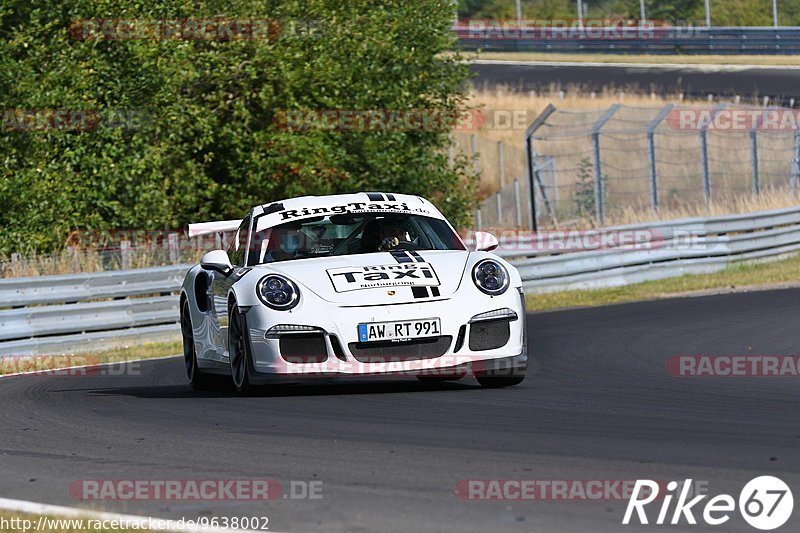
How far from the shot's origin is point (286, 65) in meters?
22.7

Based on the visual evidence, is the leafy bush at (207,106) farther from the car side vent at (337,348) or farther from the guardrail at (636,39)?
the guardrail at (636,39)

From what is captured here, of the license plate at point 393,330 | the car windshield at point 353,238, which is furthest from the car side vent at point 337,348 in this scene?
the car windshield at point 353,238

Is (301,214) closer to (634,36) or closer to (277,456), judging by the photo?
(277,456)

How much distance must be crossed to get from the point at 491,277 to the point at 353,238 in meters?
1.28

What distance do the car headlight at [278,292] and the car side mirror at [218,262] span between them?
0.74 metres

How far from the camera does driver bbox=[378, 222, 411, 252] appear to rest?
9875 millimetres

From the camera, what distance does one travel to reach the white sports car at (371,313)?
8.81 metres

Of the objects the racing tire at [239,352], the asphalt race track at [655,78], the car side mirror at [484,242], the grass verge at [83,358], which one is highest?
the car side mirror at [484,242]

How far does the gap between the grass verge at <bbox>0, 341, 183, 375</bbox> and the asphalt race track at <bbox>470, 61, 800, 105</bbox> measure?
28.4 metres

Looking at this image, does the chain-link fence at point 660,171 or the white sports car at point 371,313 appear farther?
the chain-link fence at point 660,171

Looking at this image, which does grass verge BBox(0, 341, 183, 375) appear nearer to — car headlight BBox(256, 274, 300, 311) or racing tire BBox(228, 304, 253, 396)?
racing tire BBox(228, 304, 253, 396)

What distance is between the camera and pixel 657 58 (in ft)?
171

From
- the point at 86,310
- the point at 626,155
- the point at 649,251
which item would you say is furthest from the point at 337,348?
the point at 626,155

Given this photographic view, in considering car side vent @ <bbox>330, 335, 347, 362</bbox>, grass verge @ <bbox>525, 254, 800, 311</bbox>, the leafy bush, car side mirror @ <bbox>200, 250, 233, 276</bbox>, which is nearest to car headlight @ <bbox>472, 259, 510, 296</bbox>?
car side vent @ <bbox>330, 335, 347, 362</bbox>
